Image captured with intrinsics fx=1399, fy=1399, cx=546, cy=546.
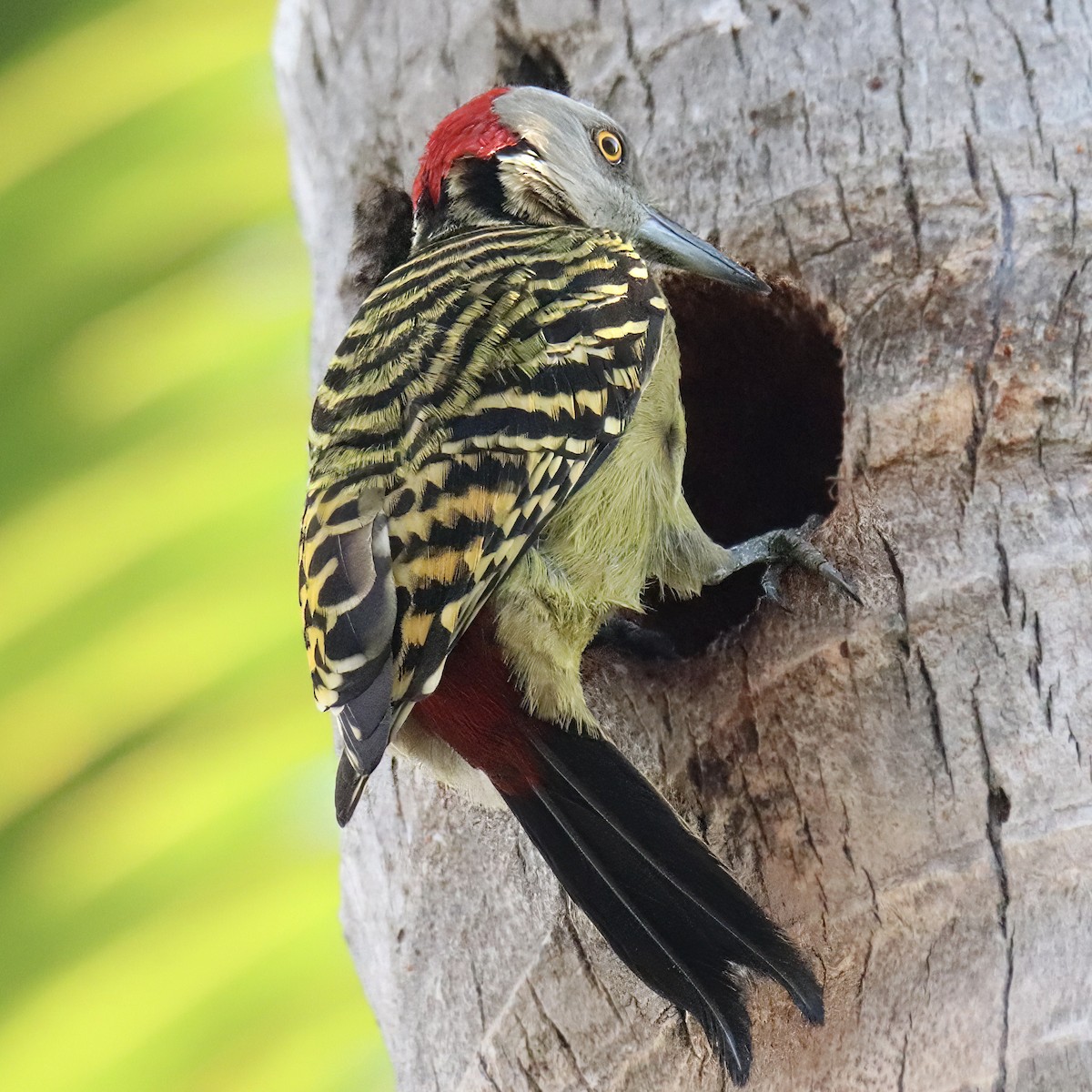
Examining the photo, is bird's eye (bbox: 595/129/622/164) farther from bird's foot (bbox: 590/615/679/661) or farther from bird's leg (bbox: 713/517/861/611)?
bird's foot (bbox: 590/615/679/661)

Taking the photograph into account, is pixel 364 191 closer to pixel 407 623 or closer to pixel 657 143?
pixel 657 143

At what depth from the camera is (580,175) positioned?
2.89 meters

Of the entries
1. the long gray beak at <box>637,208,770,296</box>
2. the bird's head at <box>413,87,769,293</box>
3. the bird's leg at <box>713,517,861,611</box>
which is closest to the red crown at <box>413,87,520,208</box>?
the bird's head at <box>413,87,769,293</box>

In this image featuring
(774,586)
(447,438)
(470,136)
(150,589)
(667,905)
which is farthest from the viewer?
(150,589)

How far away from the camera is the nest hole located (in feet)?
9.53

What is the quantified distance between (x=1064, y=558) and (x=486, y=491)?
3.00 feet

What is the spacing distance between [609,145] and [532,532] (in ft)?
3.27

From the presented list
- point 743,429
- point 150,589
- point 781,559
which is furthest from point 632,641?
point 150,589

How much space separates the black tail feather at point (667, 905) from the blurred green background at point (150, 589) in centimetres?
148

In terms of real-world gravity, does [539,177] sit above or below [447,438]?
above

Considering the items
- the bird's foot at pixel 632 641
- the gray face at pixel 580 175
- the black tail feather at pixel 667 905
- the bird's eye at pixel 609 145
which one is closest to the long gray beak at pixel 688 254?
the gray face at pixel 580 175

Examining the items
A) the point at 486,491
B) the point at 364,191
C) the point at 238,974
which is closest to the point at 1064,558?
the point at 486,491

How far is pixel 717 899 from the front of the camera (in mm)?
2002

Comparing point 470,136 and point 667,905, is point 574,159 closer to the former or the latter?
point 470,136
